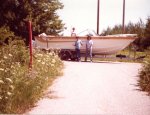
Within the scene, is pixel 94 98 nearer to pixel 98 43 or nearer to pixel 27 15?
pixel 98 43

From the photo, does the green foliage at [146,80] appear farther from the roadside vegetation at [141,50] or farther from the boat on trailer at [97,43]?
the boat on trailer at [97,43]

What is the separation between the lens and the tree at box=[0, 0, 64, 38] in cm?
3206

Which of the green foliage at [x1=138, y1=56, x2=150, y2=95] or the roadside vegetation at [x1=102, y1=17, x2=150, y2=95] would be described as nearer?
the green foliage at [x1=138, y1=56, x2=150, y2=95]

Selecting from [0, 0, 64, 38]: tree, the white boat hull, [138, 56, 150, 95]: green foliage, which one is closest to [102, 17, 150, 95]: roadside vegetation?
[138, 56, 150, 95]: green foliage

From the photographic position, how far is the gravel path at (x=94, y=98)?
8555 mm

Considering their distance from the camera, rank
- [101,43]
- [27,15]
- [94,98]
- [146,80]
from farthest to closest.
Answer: [27,15], [101,43], [146,80], [94,98]

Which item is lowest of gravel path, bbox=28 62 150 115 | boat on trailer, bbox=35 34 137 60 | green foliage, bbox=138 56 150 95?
gravel path, bbox=28 62 150 115

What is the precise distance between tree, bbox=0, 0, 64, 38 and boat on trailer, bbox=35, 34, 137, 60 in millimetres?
5456

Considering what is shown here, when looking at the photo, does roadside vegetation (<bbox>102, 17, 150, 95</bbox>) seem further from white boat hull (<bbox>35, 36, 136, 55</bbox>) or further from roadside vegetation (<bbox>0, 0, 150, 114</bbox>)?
white boat hull (<bbox>35, 36, 136, 55</bbox>)

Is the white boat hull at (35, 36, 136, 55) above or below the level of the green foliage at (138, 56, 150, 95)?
above

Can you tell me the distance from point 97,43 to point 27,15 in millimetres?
8941

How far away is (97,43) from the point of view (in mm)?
25844

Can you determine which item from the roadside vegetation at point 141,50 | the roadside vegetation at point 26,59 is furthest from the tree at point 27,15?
the roadside vegetation at point 141,50

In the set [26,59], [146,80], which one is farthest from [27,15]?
[146,80]
